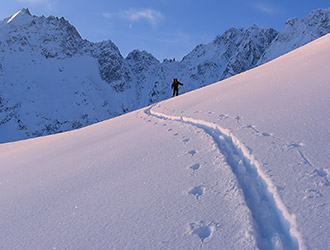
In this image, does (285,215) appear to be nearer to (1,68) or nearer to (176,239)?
(176,239)

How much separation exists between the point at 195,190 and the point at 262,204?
0.78 metres

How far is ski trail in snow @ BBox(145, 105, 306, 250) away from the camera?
2174 millimetres

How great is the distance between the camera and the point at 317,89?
5625 millimetres

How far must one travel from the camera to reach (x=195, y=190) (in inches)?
122

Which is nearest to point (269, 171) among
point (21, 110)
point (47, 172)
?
point (47, 172)

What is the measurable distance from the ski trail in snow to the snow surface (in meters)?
0.01

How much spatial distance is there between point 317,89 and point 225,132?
2473 mm

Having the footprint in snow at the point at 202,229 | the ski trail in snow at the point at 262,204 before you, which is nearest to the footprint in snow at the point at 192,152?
the ski trail in snow at the point at 262,204

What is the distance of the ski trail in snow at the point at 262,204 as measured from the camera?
2174mm

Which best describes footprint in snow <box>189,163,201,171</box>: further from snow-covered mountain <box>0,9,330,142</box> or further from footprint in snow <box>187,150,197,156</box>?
snow-covered mountain <box>0,9,330,142</box>

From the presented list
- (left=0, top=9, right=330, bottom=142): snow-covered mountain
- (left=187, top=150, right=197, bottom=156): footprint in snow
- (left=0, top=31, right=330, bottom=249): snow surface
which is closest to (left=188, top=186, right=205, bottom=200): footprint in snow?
(left=0, top=31, right=330, bottom=249): snow surface

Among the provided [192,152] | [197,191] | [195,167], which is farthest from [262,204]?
[192,152]

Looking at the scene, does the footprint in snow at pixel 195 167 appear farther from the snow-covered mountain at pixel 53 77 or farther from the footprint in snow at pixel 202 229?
the snow-covered mountain at pixel 53 77

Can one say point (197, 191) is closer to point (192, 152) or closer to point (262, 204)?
point (262, 204)
